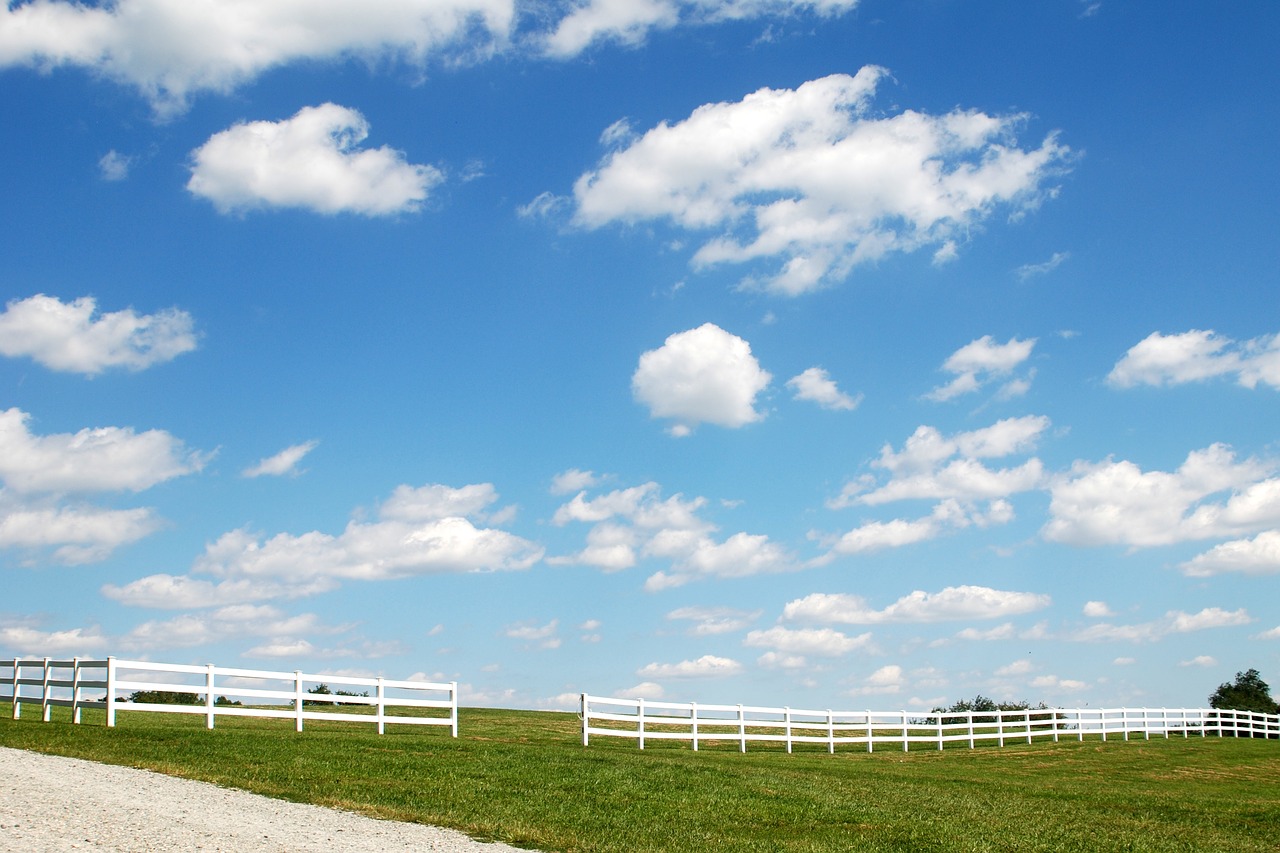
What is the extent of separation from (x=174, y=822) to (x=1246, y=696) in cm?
7710

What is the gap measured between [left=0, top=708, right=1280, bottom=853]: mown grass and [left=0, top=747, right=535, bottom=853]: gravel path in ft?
2.39

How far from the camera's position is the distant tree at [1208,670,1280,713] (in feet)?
227

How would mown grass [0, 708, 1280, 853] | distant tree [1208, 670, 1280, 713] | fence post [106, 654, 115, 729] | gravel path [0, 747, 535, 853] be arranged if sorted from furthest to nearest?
distant tree [1208, 670, 1280, 713], fence post [106, 654, 115, 729], mown grass [0, 708, 1280, 853], gravel path [0, 747, 535, 853]

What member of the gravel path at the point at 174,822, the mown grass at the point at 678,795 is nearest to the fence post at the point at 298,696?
the mown grass at the point at 678,795

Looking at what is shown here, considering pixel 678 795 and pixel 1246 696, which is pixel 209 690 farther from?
pixel 1246 696

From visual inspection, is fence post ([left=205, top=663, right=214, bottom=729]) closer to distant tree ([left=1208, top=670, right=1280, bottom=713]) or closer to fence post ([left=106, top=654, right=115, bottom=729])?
fence post ([left=106, top=654, right=115, bottom=729])

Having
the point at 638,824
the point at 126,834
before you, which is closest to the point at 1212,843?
the point at 638,824

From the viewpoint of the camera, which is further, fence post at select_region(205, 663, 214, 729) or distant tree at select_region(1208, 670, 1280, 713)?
distant tree at select_region(1208, 670, 1280, 713)

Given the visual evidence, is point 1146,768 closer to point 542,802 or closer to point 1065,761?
point 1065,761

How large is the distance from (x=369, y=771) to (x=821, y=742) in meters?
20.6

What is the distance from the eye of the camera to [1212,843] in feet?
49.8

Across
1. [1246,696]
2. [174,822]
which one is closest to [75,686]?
[174,822]

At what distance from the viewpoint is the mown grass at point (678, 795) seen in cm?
1289

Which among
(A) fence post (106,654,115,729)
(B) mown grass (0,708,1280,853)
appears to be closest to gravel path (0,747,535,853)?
(B) mown grass (0,708,1280,853)
